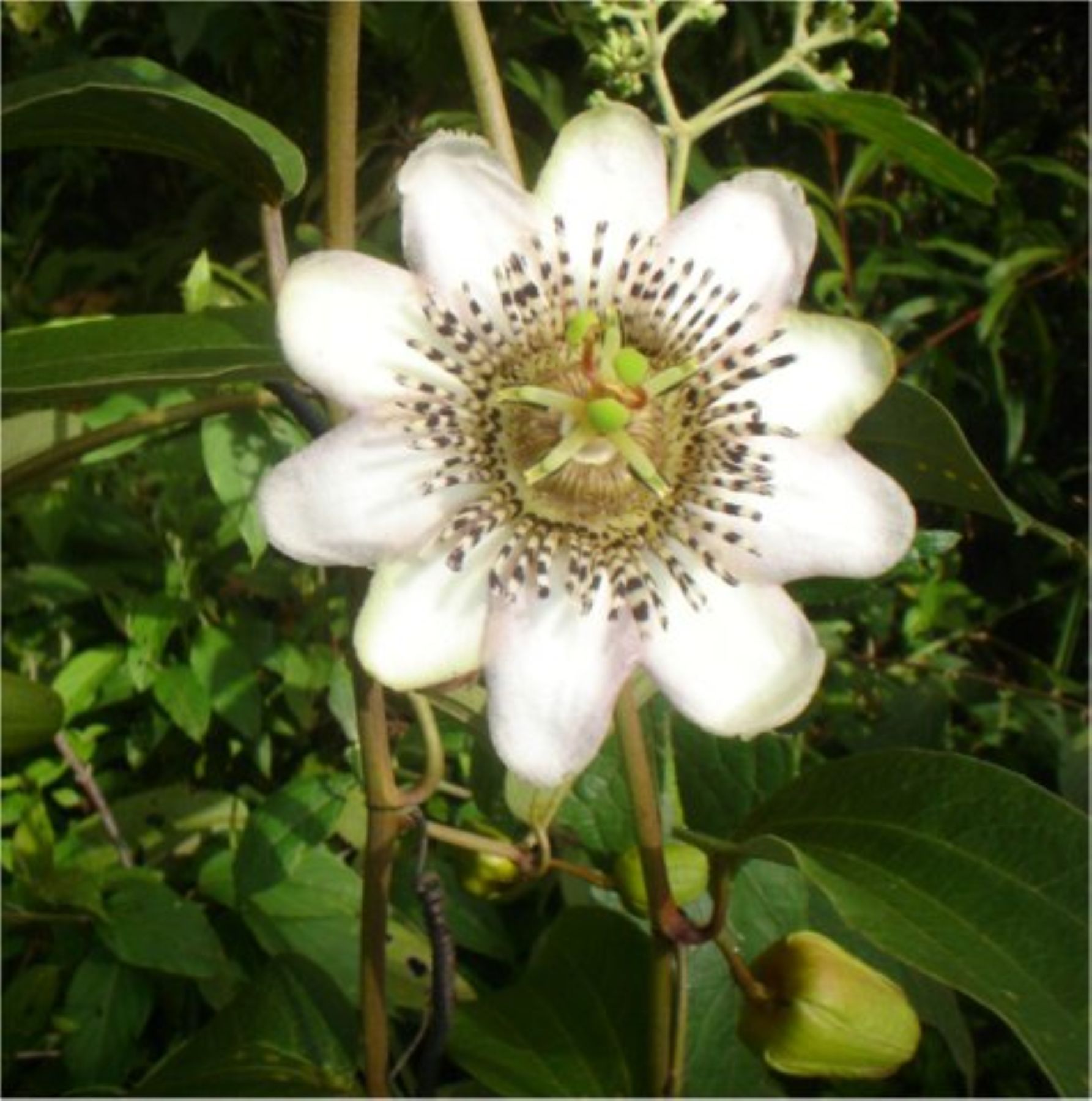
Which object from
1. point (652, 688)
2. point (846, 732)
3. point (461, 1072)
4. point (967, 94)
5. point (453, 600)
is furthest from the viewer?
point (967, 94)

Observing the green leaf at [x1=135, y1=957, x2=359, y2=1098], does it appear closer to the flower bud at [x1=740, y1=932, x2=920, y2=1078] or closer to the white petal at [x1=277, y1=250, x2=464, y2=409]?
the flower bud at [x1=740, y1=932, x2=920, y2=1078]

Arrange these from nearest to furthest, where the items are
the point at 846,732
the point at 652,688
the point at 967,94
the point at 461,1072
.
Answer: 1. the point at 652,688
2. the point at 461,1072
3. the point at 846,732
4. the point at 967,94

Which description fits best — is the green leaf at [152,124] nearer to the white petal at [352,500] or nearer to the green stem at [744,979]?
the white petal at [352,500]

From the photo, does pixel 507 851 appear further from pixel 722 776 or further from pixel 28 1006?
pixel 28 1006

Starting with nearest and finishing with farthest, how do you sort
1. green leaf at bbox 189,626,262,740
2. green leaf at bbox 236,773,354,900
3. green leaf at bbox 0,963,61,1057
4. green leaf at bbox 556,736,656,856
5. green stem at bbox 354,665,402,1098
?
green stem at bbox 354,665,402,1098 < green leaf at bbox 556,736,656,856 < green leaf at bbox 236,773,354,900 < green leaf at bbox 0,963,61,1057 < green leaf at bbox 189,626,262,740

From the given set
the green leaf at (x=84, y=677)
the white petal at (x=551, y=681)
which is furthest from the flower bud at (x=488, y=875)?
the green leaf at (x=84, y=677)

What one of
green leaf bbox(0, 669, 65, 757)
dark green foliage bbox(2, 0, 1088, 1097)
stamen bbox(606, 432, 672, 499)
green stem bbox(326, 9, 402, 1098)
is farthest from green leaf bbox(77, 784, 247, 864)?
stamen bbox(606, 432, 672, 499)

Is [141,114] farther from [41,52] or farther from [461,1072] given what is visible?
[41,52]

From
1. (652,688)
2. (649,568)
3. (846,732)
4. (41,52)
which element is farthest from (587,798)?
(41,52)
